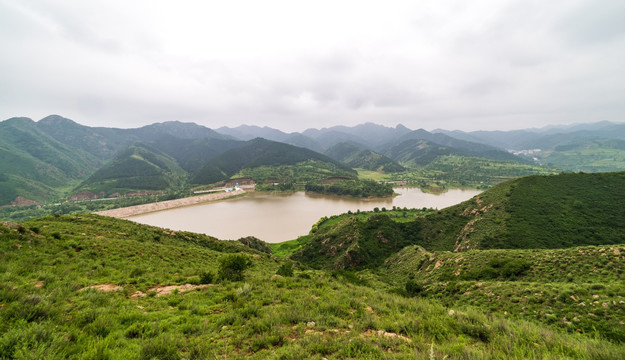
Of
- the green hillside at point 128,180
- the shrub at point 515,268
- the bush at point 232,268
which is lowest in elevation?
the shrub at point 515,268

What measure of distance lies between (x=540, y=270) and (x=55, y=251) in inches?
1237

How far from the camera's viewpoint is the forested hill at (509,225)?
29.5m

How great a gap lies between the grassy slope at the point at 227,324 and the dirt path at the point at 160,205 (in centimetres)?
9296

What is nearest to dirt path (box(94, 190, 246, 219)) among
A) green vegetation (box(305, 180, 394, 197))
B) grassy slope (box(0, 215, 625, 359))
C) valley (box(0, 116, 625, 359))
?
green vegetation (box(305, 180, 394, 197))

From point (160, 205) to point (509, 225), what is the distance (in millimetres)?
A: 115944

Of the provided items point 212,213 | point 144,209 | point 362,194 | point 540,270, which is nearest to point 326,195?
point 362,194

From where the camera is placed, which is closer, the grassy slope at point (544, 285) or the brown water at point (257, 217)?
the grassy slope at point (544, 285)

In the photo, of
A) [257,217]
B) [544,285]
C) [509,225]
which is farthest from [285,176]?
[544,285]

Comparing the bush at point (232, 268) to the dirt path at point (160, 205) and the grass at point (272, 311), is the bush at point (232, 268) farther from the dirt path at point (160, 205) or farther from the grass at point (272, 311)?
the dirt path at point (160, 205)

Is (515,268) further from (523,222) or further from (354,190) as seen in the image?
(354,190)

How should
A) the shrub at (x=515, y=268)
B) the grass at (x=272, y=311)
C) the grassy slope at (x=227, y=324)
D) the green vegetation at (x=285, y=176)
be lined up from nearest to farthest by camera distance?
the grassy slope at (x=227, y=324), the grass at (x=272, y=311), the shrub at (x=515, y=268), the green vegetation at (x=285, y=176)

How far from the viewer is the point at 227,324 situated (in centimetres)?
693

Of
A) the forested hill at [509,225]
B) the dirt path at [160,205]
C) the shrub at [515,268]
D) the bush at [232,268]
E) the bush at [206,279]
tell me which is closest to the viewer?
the bush at [206,279]

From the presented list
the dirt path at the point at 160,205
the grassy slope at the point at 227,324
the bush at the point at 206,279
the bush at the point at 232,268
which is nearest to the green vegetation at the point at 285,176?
the dirt path at the point at 160,205
